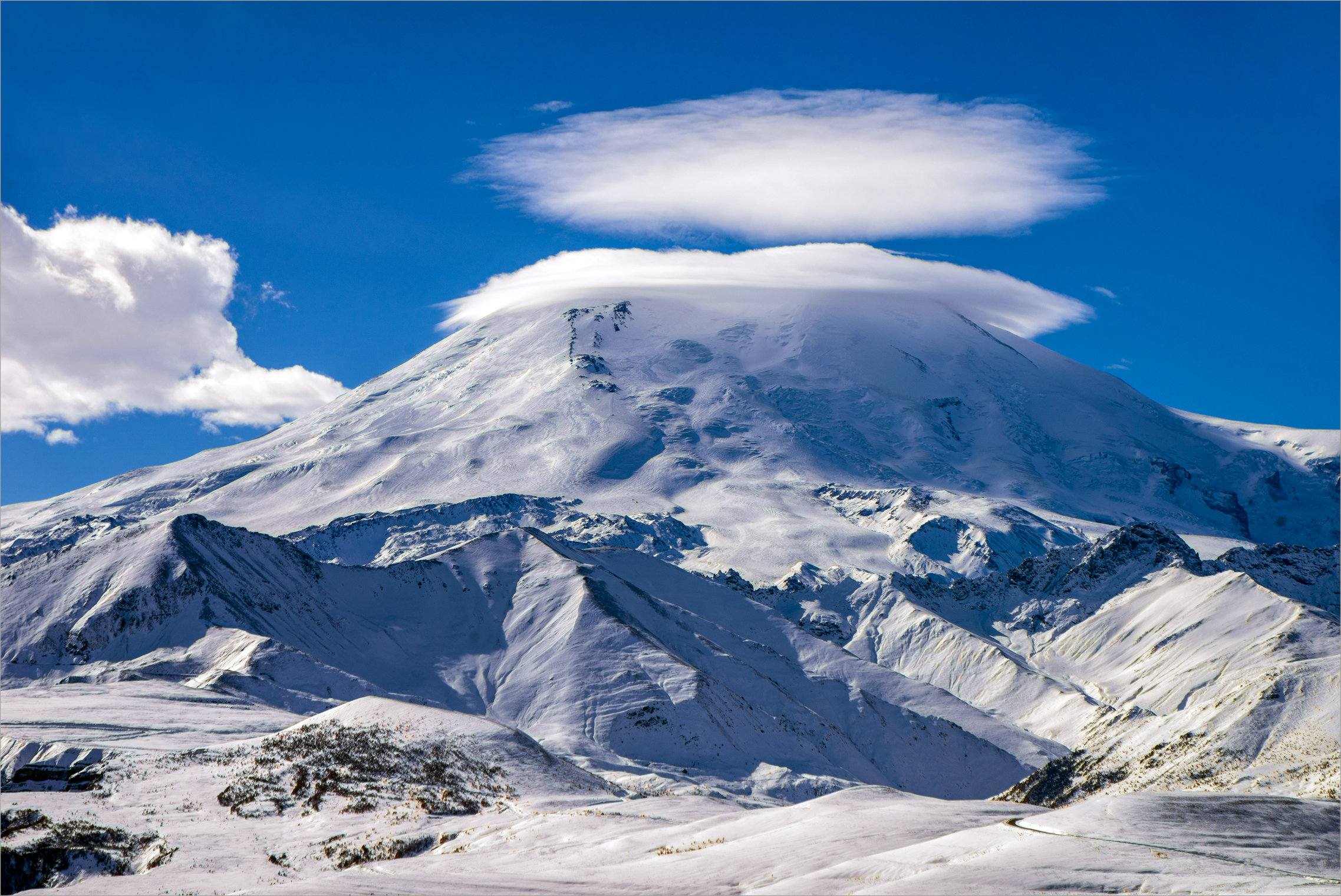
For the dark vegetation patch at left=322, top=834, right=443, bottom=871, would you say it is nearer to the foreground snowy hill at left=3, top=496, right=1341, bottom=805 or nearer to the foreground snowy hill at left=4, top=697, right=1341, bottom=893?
the foreground snowy hill at left=4, top=697, right=1341, bottom=893

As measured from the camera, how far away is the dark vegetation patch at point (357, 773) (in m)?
62.2

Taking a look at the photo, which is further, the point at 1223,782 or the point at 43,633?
the point at 43,633

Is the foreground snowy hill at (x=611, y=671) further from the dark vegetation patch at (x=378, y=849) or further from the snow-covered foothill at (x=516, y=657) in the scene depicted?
the dark vegetation patch at (x=378, y=849)

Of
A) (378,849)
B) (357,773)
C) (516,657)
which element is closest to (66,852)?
(378,849)

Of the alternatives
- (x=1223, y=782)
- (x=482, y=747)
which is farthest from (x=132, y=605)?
(x=1223, y=782)

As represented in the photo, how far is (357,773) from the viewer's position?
68562 millimetres

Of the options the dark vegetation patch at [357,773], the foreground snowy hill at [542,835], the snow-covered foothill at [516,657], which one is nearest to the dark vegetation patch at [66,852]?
the foreground snowy hill at [542,835]

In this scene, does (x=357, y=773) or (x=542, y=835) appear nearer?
(x=542, y=835)

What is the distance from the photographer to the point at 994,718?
190 m

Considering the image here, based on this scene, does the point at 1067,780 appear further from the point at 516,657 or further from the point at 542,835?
the point at 542,835

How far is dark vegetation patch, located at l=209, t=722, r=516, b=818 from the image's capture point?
204ft

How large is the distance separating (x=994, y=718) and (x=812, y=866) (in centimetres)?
15968

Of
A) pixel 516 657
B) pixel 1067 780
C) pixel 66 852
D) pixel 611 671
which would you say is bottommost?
pixel 1067 780

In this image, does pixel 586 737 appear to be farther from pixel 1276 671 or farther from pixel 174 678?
pixel 1276 671
